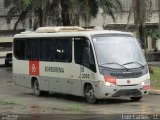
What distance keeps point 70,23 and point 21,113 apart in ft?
73.9

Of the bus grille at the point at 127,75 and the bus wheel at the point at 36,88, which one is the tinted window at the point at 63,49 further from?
the bus grille at the point at 127,75

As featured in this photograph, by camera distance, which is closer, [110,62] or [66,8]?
[110,62]

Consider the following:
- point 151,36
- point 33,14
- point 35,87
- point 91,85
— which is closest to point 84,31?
point 91,85

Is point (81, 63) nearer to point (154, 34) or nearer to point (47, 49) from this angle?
point (47, 49)

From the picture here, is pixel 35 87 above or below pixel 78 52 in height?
below

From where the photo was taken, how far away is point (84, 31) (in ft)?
65.6

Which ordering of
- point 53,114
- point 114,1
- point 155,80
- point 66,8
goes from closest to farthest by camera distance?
1. point 53,114
2. point 155,80
3. point 66,8
4. point 114,1

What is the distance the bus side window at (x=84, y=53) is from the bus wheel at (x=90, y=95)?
2.47 feet

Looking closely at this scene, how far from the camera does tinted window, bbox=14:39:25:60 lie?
23812mm

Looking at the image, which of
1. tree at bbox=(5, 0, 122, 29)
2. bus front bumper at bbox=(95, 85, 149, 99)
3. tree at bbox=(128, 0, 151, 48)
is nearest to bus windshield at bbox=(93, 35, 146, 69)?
bus front bumper at bbox=(95, 85, 149, 99)

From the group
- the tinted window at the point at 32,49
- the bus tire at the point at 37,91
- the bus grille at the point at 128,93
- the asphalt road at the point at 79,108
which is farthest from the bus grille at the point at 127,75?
the bus tire at the point at 37,91

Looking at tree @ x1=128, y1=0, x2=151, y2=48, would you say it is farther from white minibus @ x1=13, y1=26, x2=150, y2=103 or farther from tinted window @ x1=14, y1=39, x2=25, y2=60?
tinted window @ x1=14, y1=39, x2=25, y2=60

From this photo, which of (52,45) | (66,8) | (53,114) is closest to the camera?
(53,114)

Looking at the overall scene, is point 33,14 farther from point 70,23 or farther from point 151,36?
point 151,36
